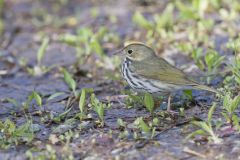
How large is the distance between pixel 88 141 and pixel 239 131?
49.0 inches

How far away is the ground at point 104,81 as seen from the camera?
475cm

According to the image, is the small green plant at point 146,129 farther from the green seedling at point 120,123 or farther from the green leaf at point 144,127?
the green seedling at point 120,123

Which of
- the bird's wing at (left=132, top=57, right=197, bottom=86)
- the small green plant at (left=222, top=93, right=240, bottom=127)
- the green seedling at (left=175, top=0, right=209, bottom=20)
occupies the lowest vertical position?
the small green plant at (left=222, top=93, right=240, bottom=127)

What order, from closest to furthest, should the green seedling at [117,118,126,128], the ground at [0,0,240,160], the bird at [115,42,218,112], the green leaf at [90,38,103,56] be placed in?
the ground at [0,0,240,160]
the green seedling at [117,118,126,128]
the bird at [115,42,218,112]
the green leaf at [90,38,103,56]

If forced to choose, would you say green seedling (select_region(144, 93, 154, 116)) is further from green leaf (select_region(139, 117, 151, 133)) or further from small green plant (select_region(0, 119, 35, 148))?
small green plant (select_region(0, 119, 35, 148))

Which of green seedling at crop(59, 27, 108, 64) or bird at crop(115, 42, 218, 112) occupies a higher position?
green seedling at crop(59, 27, 108, 64)

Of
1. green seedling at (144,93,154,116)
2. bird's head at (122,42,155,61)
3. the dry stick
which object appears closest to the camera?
the dry stick

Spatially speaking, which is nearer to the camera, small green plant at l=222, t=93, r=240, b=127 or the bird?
small green plant at l=222, t=93, r=240, b=127

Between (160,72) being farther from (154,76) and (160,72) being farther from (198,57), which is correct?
(198,57)

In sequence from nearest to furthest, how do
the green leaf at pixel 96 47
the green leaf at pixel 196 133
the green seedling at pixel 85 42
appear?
the green leaf at pixel 196 133
the green leaf at pixel 96 47
the green seedling at pixel 85 42

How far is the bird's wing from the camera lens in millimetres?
5637

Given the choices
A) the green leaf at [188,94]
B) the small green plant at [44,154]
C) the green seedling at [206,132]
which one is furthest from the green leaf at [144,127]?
the green leaf at [188,94]

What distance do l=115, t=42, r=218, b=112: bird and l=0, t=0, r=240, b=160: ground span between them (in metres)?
0.18

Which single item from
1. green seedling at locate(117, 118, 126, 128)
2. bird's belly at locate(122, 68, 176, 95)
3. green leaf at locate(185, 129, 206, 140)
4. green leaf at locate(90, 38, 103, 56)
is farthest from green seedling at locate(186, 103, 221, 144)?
green leaf at locate(90, 38, 103, 56)
